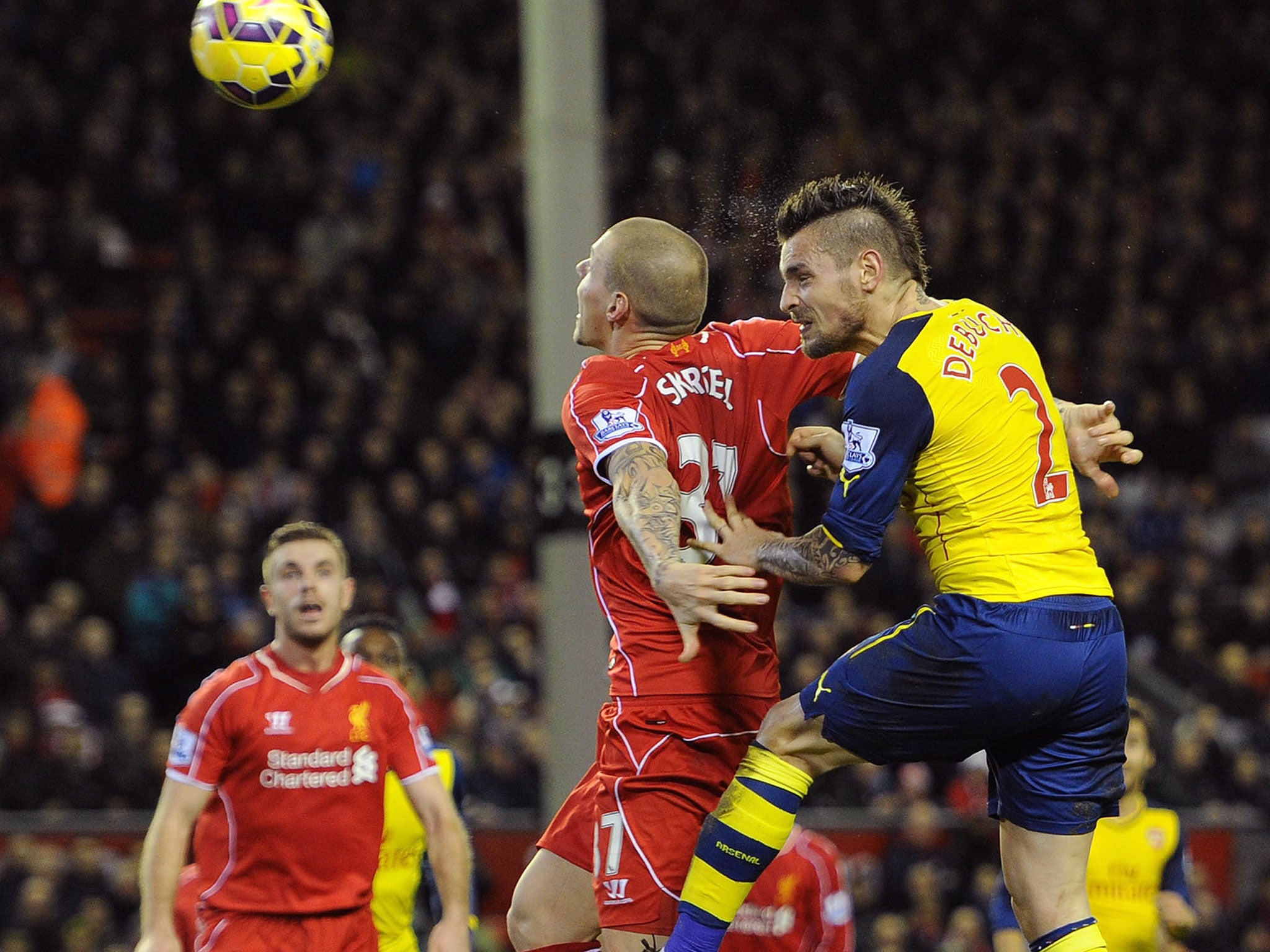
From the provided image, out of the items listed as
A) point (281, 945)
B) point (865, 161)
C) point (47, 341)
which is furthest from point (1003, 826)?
point (865, 161)

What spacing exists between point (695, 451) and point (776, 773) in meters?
0.93

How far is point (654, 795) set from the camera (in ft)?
15.1

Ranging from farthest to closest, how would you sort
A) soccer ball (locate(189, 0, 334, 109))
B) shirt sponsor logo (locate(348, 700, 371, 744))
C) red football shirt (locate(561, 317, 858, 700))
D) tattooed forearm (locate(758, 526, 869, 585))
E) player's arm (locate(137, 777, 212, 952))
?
1. soccer ball (locate(189, 0, 334, 109))
2. shirt sponsor logo (locate(348, 700, 371, 744))
3. player's arm (locate(137, 777, 212, 952))
4. red football shirt (locate(561, 317, 858, 700))
5. tattooed forearm (locate(758, 526, 869, 585))

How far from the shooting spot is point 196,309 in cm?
1470

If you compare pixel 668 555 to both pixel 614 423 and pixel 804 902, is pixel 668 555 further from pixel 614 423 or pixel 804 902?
pixel 804 902

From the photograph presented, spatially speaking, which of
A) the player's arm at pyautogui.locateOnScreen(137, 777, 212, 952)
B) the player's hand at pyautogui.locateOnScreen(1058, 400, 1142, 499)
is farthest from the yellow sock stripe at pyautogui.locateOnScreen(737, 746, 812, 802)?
the player's arm at pyautogui.locateOnScreen(137, 777, 212, 952)

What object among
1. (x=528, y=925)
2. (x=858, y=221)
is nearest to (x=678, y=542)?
(x=858, y=221)

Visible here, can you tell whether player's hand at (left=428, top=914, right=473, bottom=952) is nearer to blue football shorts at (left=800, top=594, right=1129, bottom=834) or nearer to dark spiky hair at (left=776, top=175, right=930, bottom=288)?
blue football shorts at (left=800, top=594, right=1129, bottom=834)

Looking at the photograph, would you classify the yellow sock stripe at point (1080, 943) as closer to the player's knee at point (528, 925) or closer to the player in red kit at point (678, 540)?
the player in red kit at point (678, 540)

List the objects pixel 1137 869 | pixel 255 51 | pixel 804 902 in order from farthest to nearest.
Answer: pixel 1137 869
pixel 804 902
pixel 255 51

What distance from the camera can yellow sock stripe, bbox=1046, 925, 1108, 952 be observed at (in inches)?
174

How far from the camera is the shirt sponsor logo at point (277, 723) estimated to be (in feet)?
17.7

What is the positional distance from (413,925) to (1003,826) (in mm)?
3571

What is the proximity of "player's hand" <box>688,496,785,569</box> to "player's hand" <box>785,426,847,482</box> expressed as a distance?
0.25 m
